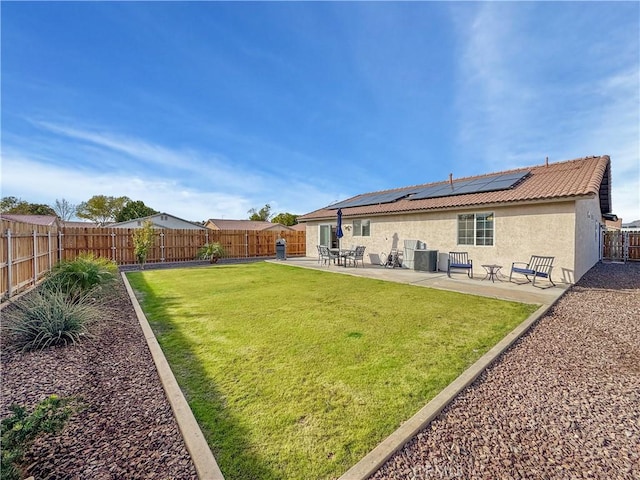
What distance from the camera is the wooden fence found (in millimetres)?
7203

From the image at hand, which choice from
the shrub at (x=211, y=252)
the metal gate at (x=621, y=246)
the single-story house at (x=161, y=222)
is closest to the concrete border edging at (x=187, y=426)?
the shrub at (x=211, y=252)

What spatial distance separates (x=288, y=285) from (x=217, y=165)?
16.6m

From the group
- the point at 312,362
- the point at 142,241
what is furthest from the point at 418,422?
the point at 142,241

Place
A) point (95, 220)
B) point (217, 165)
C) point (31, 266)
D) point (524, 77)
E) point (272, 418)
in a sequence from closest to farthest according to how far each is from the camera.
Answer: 1. point (272, 418)
2. point (31, 266)
3. point (524, 77)
4. point (217, 165)
5. point (95, 220)

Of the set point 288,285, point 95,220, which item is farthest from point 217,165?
point 95,220

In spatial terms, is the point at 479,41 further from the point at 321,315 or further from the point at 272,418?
the point at 272,418

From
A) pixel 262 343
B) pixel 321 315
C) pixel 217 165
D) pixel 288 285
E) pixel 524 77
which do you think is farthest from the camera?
pixel 217 165

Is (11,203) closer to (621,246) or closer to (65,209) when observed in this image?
(65,209)

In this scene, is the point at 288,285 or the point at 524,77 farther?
the point at 524,77

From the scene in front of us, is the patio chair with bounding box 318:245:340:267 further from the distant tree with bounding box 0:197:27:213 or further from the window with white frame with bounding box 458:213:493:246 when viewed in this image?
the distant tree with bounding box 0:197:27:213

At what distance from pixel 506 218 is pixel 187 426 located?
1166 centimetres

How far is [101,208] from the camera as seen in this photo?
5269cm

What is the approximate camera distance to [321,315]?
19.5ft

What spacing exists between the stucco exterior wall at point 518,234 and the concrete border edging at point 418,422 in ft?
23.5
